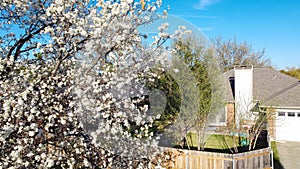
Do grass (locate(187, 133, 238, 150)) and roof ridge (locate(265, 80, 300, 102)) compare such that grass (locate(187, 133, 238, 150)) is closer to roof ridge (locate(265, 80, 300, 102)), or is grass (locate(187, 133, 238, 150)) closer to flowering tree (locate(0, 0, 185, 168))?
roof ridge (locate(265, 80, 300, 102))

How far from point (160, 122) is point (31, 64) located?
160 inches

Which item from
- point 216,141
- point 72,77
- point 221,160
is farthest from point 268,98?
point 72,77

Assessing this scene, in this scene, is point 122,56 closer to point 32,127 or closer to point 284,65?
point 32,127

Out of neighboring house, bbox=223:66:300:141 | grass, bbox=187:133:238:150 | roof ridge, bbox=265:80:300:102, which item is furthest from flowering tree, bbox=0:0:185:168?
roof ridge, bbox=265:80:300:102

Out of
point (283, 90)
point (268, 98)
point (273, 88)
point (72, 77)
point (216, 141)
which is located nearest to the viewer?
point (72, 77)

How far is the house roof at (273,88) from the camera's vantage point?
1298 centimetres

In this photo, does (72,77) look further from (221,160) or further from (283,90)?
(283,90)

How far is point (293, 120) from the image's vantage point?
12578 mm

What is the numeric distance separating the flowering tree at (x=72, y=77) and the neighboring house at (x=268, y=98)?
6566 mm

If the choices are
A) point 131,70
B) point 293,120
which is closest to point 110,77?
point 131,70

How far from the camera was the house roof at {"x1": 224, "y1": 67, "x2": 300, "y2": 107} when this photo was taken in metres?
13.0

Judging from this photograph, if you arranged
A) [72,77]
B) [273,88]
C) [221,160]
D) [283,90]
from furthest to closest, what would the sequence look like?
[273,88], [283,90], [221,160], [72,77]

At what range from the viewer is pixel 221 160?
682 cm

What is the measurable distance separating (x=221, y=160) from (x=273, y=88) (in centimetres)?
967
